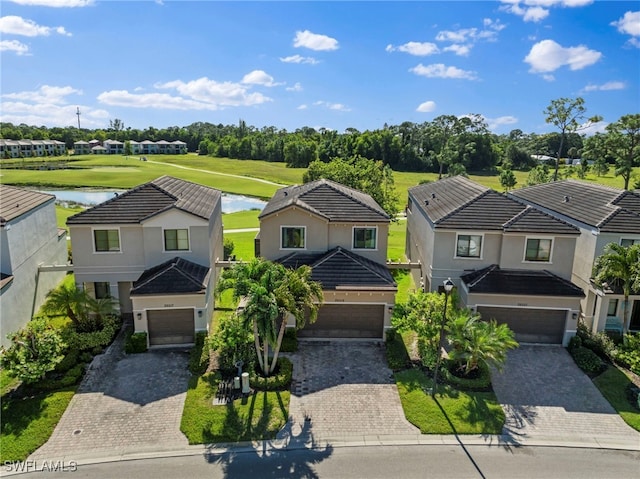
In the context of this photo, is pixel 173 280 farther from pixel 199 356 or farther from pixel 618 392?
pixel 618 392

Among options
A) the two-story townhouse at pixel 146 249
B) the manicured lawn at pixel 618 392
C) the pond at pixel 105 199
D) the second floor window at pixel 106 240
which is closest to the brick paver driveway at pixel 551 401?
the manicured lawn at pixel 618 392

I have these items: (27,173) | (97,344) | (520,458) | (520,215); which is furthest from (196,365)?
(27,173)

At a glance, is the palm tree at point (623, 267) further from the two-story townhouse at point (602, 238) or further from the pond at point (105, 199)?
the pond at point (105, 199)

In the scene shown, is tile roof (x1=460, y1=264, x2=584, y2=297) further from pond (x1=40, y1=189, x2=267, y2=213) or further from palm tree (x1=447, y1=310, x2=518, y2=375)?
pond (x1=40, y1=189, x2=267, y2=213)

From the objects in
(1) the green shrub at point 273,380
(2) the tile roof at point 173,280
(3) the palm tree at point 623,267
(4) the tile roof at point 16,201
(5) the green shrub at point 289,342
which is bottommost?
(1) the green shrub at point 273,380

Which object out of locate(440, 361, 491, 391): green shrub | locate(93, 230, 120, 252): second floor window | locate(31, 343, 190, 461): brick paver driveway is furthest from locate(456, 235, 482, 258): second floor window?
locate(93, 230, 120, 252): second floor window

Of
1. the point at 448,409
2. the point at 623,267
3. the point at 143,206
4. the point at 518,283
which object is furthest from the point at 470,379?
the point at 143,206
